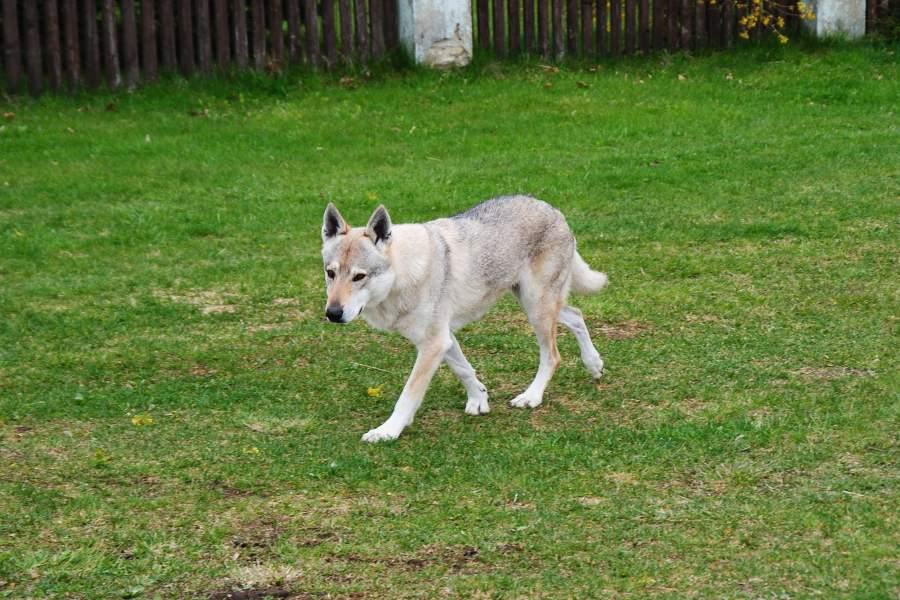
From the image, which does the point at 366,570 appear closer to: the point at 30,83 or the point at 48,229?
the point at 48,229

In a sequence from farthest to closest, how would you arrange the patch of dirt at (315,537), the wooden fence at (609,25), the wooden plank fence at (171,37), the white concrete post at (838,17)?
1. the white concrete post at (838,17)
2. the wooden fence at (609,25)
3. the wooden plank fence at (171,37)
4. the patch of dirt at (315,537)

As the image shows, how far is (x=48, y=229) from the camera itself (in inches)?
455

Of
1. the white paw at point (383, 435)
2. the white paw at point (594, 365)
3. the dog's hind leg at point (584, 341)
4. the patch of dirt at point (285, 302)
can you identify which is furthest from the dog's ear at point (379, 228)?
the patch of dirt at point (285, 302)

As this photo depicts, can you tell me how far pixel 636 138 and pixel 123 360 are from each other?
745 centimetres

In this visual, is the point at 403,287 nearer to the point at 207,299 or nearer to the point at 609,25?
the point at 207,299

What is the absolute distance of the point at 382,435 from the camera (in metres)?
6.98

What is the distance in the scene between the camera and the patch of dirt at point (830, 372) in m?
7.59

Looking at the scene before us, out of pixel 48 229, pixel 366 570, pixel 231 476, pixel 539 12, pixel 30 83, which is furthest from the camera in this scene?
pixel 539 12

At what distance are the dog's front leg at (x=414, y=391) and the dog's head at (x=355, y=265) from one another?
0.44m

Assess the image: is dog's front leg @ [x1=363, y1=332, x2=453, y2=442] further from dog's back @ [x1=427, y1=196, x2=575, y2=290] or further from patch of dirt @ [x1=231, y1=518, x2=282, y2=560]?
patch of dirt @ [x1=231, y1=518, x2=282, y2=560]

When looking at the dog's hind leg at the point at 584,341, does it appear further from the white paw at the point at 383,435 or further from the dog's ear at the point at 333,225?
the dog's ear at the point at 333,225

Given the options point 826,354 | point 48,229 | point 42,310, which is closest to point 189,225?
point 48,229

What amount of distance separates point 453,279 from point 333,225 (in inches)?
31.1

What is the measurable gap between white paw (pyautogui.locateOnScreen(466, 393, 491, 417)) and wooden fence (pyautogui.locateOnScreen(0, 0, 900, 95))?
9.48m
